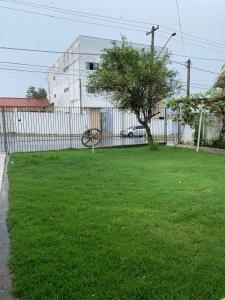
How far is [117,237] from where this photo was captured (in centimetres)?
391

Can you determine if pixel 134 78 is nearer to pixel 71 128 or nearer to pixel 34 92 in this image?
pixel 71 128

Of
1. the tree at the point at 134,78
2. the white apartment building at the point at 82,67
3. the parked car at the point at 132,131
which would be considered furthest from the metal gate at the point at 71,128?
the white apartment building at the point at 82,67

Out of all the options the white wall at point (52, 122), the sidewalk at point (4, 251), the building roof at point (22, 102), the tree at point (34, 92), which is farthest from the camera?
the tree at point (34, 92)

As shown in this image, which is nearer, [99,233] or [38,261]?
[38,261]

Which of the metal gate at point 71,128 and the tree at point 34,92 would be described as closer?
the metal gate at point 71,128

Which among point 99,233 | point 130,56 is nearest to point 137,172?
point 99,233

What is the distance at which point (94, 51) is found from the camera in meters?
32.5

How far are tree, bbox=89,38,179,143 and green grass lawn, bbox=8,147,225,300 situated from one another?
630cm

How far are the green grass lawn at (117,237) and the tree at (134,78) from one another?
6.30 m

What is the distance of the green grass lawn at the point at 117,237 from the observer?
2887mm

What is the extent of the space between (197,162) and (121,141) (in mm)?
7323

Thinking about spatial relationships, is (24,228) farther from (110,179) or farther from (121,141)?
(121,141)

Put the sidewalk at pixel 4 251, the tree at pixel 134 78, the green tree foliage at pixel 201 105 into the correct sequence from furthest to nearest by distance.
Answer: the green tree foliage at pixel 201 105 < the tree at pixel 134 78 < the sidewalk at pixel 4 251

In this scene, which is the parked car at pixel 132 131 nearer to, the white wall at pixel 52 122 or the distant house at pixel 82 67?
the white wall at pixel 52 122
